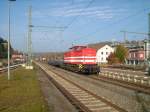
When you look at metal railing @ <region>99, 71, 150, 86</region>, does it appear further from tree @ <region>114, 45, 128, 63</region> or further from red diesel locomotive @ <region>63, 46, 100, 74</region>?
tree @ <region>114, 45, 128, 63</region>

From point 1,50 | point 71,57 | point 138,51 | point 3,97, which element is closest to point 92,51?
point 71,57

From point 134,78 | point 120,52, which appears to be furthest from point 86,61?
point 120,52

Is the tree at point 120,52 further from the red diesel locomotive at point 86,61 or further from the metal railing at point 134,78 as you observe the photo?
the metal railing at point 134,78

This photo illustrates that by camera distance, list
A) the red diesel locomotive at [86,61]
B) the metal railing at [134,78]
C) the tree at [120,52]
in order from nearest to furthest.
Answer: the metal railing at [134,78] → the red diesel locomotive at [86,61] → the tree at [120,52]

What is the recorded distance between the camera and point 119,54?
104 metres

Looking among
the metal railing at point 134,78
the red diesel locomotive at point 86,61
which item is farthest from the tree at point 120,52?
the metal railing at point 134,78

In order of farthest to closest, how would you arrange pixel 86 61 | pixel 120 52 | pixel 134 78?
1. pixel 120 52
2. pixel 86 61
3. pixel 134 78

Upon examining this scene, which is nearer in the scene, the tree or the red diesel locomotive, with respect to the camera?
the red diesel locomotive

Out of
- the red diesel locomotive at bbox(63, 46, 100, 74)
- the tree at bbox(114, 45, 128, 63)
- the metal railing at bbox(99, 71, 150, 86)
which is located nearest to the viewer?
the metal railing at bbox(99, 71, 150, 86)

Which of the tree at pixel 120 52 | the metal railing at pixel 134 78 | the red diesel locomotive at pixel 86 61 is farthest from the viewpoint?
the tree at pixel 120 52

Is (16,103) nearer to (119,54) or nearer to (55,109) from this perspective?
(55,109)

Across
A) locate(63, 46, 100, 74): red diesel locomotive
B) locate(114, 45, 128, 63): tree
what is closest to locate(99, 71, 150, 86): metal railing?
locate(63, 46, 100, 74): red diesel locomotive

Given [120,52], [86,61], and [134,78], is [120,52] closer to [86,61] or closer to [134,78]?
[86,61]

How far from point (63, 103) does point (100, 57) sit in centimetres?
11932
